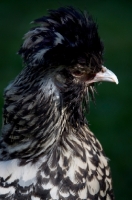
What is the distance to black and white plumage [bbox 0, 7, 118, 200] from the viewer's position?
13.6ft

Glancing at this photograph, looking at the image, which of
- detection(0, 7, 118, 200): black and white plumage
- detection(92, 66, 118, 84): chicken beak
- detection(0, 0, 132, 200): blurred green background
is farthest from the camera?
detection(0, 0, 132, 200): blurred green background

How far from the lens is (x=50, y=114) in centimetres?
422

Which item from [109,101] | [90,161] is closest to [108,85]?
[109,101]

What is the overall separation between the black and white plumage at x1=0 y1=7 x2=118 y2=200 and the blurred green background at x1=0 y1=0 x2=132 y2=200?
5.67 feet

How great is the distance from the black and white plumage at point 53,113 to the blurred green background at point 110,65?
173 centimetres

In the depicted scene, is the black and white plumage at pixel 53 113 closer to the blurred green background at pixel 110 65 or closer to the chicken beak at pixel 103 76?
the chicken beak at pixel 103 76

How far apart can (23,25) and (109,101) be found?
1.71 metres

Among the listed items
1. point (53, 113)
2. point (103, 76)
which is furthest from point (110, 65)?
point (53, 113)

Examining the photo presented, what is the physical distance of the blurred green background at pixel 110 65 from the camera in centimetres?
658

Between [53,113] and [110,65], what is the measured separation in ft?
12.3

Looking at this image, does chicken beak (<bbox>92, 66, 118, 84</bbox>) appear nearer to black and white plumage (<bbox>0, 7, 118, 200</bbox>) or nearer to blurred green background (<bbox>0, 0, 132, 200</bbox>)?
black and white plumage (<bbox>0, 7, 118, 200</bbox>)

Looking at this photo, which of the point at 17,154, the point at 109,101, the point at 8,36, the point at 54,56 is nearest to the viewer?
the point at 54,56

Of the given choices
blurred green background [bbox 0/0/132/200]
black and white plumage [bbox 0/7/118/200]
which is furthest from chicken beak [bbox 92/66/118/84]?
blurred green background [bbox 0/0/132/200]

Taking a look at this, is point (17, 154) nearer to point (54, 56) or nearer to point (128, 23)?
point (54, 56)
